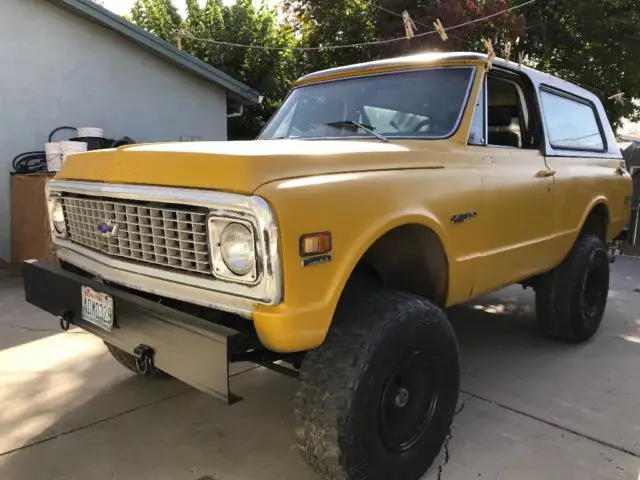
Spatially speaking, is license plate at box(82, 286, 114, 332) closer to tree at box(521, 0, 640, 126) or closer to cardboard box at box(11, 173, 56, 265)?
cardboard box at box(11, 173, 56, 265)

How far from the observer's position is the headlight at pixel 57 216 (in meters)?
3.00

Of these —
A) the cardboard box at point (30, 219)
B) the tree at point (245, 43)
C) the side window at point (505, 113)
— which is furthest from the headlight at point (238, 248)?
the tree at point (245, 43)

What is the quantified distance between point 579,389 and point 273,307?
2589 mm

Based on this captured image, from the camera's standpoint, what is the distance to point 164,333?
216 centimetres

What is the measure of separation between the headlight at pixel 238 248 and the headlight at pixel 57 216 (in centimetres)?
141

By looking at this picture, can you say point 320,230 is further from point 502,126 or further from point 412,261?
point 502,126

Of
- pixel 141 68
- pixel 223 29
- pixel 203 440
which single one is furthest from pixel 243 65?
pixel 203 440

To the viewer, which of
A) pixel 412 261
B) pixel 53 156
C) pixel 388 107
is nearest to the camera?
pixel 412 261

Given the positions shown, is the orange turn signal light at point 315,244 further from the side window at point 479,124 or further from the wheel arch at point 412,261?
the side window at point 479,124

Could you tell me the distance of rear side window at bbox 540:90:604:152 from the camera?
157 inches

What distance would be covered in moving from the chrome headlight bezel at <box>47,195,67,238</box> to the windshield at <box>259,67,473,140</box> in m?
1.31

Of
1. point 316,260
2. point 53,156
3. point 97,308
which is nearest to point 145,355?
point 97,308

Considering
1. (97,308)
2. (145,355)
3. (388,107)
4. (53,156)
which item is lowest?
(145,355)

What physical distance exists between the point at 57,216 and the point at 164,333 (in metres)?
1.31
